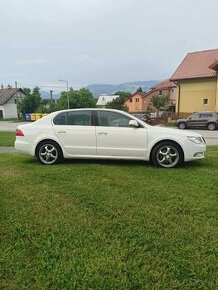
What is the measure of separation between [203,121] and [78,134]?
70.6 ft

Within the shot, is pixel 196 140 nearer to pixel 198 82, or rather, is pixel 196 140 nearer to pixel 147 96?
pixel 198 82

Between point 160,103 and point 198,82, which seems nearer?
point 198,82

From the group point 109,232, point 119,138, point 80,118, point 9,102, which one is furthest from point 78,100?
point 109,232

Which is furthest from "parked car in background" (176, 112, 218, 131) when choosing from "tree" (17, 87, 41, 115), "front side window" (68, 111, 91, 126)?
"tree" (17, 87, 41, 115)

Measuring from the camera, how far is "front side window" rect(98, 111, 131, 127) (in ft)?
23.3

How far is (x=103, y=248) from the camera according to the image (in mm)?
3182

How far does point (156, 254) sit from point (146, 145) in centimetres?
402

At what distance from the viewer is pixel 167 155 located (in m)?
6.82

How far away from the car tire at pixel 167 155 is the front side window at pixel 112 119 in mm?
912

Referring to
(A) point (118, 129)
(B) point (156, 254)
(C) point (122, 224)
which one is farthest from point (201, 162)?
(B) point (156, 254)

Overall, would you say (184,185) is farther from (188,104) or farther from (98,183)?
(188,104)

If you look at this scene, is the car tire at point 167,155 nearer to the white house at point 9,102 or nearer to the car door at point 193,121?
the car door at point 193,121

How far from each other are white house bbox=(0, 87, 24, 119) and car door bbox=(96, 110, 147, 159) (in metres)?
64.1

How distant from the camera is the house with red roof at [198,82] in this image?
105 feet
